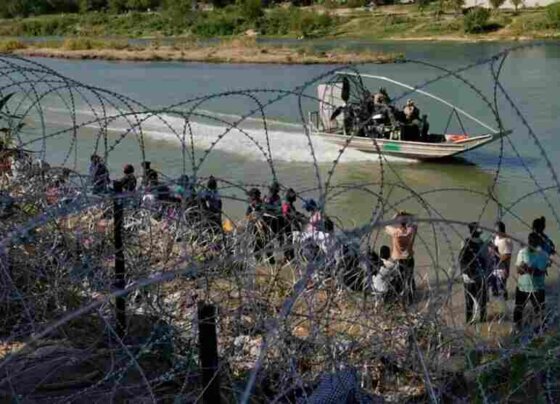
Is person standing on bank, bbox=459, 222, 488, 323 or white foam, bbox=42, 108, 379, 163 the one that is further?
white foam, bbox=42, 108, 379, 163

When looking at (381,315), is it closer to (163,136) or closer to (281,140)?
(281,140)

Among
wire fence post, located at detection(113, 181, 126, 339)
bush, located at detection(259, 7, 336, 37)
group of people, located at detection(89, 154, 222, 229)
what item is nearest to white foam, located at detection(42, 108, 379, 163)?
group of people, located at detection(89, 154, 222, 229)

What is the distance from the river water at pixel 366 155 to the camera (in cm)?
1633

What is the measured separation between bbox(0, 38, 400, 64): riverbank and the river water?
6.19 m

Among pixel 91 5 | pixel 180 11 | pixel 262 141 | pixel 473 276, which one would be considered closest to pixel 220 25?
pixel 180 11

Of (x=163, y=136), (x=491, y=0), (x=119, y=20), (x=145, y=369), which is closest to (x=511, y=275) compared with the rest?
(x=145, y=369)

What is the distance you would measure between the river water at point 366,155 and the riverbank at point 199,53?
6192 millimetres

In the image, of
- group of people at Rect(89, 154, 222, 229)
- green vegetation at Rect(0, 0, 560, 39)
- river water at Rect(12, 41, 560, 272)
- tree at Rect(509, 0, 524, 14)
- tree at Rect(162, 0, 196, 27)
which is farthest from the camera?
tree at Rect(162, 0, 196, 27)

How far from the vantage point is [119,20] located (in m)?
83.0

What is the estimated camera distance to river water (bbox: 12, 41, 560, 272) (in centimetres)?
1633

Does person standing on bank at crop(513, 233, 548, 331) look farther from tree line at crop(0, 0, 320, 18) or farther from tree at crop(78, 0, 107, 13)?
tree at crop(78, 0, 107, 13)

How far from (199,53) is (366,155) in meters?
32.2

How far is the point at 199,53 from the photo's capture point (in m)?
52.8

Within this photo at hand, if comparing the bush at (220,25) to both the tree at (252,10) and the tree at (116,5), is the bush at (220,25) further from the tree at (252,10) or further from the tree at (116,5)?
the tree at (116,5)
